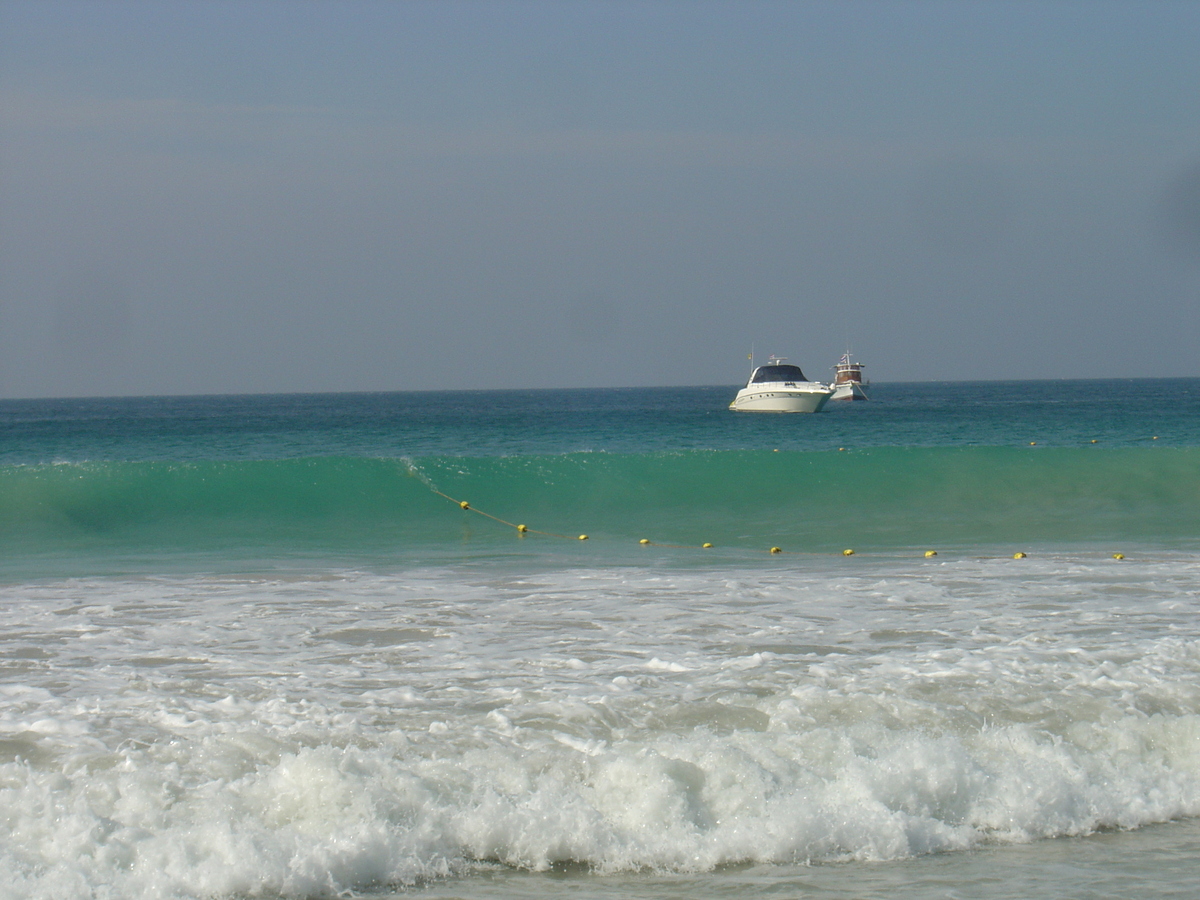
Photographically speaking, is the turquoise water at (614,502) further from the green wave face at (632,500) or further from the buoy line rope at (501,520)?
the buoy line rope at (501,520)

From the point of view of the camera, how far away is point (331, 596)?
10398 mm

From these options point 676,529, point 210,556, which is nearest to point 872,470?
point 676,529

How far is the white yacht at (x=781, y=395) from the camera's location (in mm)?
62844

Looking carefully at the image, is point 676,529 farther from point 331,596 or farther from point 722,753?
point 722,753

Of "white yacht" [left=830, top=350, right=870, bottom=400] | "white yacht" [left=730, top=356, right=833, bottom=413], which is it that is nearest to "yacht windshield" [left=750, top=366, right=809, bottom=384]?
"white yacht" [left=730, top=356, right=833, bottom=413]

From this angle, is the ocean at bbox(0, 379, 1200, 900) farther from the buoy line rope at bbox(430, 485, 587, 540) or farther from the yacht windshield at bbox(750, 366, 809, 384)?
the yacht windshield at bbox(750, 366, 809, 384)

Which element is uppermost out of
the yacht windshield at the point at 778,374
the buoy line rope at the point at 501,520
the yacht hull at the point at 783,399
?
the yacht windshield at the point at 778,374

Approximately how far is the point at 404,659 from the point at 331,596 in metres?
3.24

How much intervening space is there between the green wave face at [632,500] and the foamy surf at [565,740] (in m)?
7.20

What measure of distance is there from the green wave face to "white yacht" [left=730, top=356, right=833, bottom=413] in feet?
122

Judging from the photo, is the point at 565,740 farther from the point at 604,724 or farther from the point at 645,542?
the point at 645,542

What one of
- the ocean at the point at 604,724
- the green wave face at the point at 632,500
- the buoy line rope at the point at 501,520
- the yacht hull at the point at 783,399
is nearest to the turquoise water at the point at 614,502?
the green wave face at the point at 632,500

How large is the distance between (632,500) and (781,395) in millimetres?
42407

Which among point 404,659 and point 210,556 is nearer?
point 404,659
